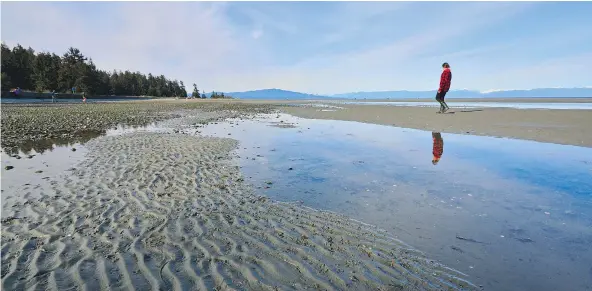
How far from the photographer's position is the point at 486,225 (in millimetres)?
4996

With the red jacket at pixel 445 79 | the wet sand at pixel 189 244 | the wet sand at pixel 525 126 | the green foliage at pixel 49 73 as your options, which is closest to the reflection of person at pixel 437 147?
the wet sand at pixel 525 126

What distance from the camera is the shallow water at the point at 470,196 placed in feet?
12.9

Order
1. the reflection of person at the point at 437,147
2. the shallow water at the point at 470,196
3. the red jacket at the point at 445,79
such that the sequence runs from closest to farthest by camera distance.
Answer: the shallow water at the point at 470,196
the reflection of person at the point at 437,147
the red jacket at the point at 445,79

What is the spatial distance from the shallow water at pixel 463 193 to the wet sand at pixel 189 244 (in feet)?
2.11

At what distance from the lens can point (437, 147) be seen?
468 inches

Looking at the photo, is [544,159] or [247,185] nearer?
[247,185]

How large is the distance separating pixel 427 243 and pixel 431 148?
8.08 metres

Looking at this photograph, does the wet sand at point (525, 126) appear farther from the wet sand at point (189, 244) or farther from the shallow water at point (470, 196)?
the wet sand at point (189, 244)

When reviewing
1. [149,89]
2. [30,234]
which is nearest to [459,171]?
[30,234]

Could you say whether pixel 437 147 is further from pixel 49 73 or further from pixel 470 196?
pixel 49 73

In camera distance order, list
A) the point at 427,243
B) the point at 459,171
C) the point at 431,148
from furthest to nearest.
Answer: the point at 431,148 → the point at 459,171 → the point at 427,243

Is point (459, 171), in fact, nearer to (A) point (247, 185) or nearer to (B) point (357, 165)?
(B) point (357, 165)

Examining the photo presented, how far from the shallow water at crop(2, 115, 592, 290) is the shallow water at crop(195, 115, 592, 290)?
2 cm

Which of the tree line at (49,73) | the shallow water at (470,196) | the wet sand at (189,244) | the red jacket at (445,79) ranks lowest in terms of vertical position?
the wet sand at (189,244)
